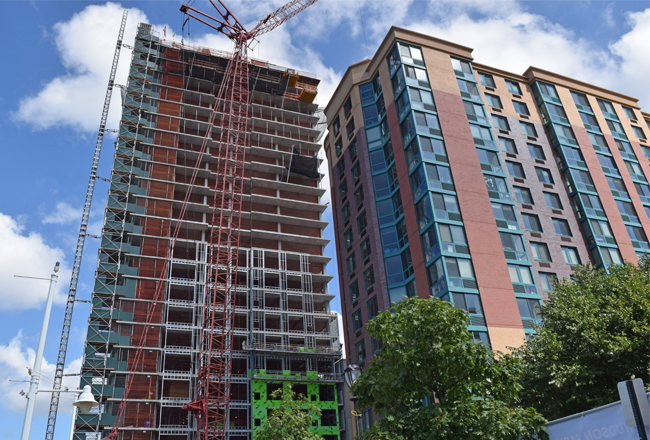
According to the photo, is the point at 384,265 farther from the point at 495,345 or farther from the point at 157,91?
the point at 157,91

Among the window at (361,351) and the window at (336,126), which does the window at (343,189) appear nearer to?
the window at (336,126)

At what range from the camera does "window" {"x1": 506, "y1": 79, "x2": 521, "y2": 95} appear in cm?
6078

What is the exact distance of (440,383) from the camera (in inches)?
760

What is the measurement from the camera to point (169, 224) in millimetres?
65500

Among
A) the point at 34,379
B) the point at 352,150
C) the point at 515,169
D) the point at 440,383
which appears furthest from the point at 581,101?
the point at 34,379

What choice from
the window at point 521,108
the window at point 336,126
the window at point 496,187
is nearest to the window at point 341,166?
the window at point 336,126

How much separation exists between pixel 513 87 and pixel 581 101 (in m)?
9.58

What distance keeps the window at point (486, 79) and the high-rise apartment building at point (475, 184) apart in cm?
15

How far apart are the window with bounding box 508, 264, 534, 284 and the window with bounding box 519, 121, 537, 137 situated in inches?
712

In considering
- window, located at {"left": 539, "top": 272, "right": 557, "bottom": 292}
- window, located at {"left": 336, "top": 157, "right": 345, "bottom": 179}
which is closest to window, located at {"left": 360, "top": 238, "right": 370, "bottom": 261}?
window, located at {"left": 336, "top": 157, "right": 345, "bottom": 179}

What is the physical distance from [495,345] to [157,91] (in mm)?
57703

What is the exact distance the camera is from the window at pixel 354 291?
56250mm

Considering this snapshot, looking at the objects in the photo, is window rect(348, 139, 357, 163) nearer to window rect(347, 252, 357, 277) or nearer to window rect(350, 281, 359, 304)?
window rect(347, 252, 357, 277)

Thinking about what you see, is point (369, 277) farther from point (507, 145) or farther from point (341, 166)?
point (507, 145)
